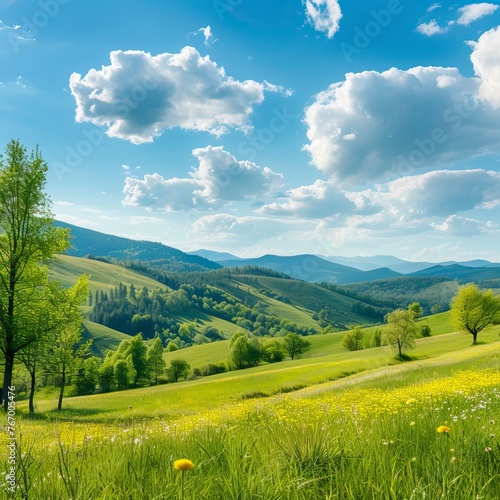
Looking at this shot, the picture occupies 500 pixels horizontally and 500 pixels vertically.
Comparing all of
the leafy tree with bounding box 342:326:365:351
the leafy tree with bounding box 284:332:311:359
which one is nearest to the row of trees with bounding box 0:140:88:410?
the leafy tree with bounding box 342:326:365:351

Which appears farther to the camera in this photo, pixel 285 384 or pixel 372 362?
pixel 372 362

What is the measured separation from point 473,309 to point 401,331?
712 inches

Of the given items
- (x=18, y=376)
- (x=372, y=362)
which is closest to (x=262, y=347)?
(x=372, y=362)

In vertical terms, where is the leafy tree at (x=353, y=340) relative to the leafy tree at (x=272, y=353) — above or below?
above

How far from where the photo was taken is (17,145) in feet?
75.4

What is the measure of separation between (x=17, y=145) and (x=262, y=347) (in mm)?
105586

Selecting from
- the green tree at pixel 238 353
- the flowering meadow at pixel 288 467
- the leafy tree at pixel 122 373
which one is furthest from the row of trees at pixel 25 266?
the green tree at pixel 238 353

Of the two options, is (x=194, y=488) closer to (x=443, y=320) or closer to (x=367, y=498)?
(x=367, y=498)

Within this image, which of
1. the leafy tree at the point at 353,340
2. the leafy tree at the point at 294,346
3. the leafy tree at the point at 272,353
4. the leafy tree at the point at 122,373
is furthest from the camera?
the leafy tree at the point at 294,346

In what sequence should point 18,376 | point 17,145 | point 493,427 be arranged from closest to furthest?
1. point 493,427
2. point 17,145
3. point 18,376

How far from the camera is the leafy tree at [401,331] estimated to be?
68375 mm

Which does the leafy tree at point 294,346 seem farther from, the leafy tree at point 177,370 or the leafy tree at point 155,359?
the leafy tree at point 155,359

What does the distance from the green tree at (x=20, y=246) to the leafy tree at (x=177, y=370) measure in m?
86.5

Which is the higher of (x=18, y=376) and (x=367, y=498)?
(x=367, y=498)
